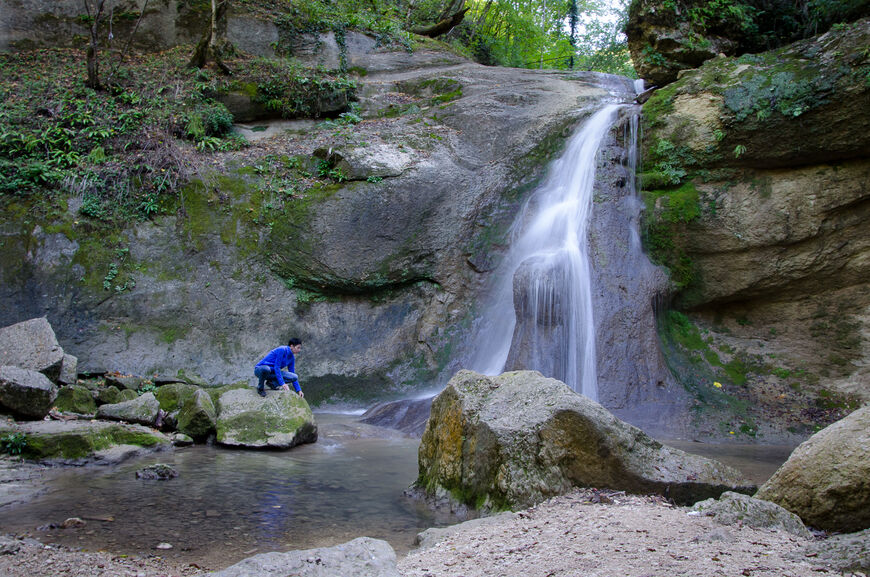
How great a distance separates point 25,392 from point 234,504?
12.3ft

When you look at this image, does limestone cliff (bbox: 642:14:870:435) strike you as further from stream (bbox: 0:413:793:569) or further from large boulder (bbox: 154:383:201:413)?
large boulder (bbox: 154:383:201:413)

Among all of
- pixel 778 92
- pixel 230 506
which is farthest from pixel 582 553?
pixel 778 92

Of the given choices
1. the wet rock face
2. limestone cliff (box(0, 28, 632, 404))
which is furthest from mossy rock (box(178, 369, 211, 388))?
the wet rock face

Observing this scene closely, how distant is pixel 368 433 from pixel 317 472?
2.40 meters

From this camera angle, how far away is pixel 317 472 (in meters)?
6.93

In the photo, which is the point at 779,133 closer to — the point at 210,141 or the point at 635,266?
the point at 635,266

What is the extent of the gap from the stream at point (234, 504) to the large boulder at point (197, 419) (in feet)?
1.05

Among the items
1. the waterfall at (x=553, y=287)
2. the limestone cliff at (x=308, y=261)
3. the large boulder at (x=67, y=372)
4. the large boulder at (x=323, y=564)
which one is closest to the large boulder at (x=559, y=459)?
the large boulder at (x=323, y=564)

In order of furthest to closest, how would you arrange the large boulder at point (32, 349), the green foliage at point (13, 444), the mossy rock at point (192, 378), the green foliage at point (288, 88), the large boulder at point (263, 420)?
the green foliage at point (288, 88) → the mossy rock at point (192, 378) → the large boulder at point (32, 349) → the large boulder at point (263, 420) → the green foliage at point (13, 444)

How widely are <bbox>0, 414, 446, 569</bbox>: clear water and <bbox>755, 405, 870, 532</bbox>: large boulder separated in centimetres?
287

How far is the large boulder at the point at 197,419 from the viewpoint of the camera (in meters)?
8.21

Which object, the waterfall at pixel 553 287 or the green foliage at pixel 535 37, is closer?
the waterfall at pixel 553 287

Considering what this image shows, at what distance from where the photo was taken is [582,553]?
3430 mm

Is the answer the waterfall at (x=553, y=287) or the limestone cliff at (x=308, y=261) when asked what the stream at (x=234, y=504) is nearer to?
the waterfall at (x=553, y=287)
